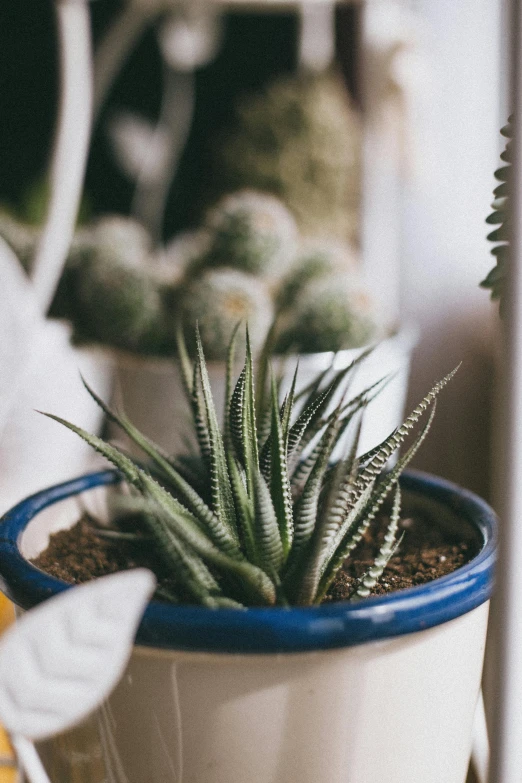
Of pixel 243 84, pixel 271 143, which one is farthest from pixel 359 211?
pixel 243 84

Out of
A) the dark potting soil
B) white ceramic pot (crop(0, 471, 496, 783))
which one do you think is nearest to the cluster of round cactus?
the dark potting soil

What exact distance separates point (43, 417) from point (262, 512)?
1.53 feet

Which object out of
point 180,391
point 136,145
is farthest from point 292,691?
point 136,145

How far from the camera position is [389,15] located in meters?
1.01

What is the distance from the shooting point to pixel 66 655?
215mm

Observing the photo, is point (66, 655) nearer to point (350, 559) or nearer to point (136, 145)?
point (350, 559)

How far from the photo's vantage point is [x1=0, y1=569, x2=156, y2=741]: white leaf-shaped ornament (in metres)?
0.21

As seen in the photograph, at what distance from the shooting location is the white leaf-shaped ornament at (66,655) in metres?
0.21

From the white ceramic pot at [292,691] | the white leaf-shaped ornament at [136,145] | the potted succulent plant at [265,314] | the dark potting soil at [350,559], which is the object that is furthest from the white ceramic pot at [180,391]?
the white leaf-shaped ornament at [136,145]

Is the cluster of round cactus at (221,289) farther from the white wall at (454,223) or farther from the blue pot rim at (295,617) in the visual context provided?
the blue pot rim at (295,617)

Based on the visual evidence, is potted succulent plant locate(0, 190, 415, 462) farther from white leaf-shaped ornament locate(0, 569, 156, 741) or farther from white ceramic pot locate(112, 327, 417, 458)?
white leaf-shaped ornament locate(0, 569, 156, 741)

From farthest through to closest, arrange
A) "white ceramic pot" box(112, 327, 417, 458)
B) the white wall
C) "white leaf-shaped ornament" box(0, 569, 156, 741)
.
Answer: the white wall, "white ceramic pot" box(112, 327, 417, 458), "white leaf-shaped ornament" box(0, 569, 156, 741)

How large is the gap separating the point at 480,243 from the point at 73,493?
808 mm

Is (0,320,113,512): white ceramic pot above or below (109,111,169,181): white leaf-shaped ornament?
below
